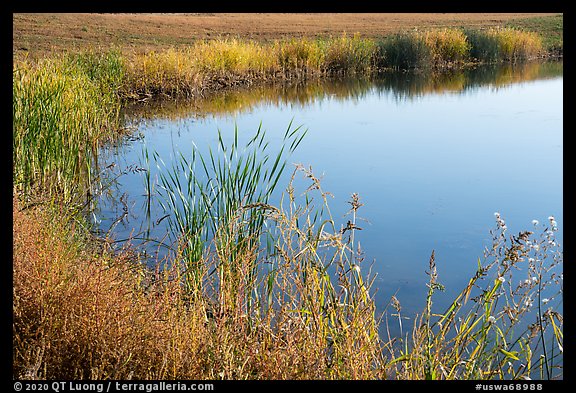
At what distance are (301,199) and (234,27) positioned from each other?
3355 cm

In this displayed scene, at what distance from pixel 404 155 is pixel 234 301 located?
561 cm

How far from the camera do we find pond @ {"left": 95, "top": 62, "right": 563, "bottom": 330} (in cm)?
533

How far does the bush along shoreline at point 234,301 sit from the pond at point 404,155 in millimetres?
444

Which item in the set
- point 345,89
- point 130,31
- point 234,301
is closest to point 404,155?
point 234,301

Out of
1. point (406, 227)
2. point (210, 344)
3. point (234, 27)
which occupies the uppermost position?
point (234, 27)

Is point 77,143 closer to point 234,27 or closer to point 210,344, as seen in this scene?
point 210,344

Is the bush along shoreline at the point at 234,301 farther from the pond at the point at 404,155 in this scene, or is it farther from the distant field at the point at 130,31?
the distant field at the point at 130,31

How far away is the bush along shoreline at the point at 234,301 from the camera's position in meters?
2.41

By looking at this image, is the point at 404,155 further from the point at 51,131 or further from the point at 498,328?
the point at 498,328

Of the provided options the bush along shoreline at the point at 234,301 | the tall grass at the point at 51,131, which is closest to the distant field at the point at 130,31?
the tall grass at the point at 51,131

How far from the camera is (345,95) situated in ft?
45.1

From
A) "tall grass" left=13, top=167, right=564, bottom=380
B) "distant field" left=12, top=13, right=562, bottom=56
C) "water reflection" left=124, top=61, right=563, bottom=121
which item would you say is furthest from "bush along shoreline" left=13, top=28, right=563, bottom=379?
"distant field" left=12, top=13, right=562, bottom=56
